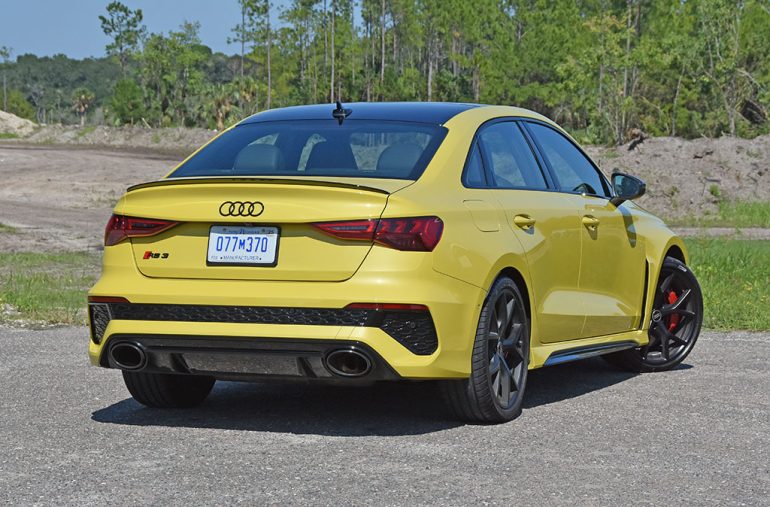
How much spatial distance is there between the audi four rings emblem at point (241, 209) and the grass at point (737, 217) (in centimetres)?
2983

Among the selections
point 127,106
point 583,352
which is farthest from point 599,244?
point 127,106

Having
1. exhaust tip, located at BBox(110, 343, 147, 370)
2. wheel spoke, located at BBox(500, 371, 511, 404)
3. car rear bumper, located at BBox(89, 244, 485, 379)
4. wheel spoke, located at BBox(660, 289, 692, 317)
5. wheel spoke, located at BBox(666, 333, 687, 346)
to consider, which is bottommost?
wheel spoke, located at BBox(666, 333, 687, 346)

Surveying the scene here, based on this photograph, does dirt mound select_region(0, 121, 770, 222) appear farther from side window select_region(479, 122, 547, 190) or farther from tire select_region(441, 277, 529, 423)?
tire select_region(441, 277, 529, 423)

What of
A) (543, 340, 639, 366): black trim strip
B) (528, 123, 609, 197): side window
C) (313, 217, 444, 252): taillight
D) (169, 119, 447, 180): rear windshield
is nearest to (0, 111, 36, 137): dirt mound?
(528, 123, 609, 197): side window

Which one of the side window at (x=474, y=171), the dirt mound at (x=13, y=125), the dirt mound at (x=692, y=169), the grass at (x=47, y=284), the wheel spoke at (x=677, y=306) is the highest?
the side window at (x=474, y=171)

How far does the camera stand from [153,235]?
625 centimetres

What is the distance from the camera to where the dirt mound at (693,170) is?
127ft

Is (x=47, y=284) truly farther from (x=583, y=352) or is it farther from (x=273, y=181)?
(x=273, y=181)

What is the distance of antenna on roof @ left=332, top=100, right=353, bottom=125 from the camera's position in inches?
277

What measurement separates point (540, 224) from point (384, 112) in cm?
103

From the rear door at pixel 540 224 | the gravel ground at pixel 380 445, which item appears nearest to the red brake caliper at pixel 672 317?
the gravel ground at pixel 380 445

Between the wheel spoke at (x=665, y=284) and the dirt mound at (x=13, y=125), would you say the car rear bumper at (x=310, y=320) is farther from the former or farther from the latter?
the dirt mound at (x=13, y=125)

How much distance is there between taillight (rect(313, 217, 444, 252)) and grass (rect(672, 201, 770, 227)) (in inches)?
1170

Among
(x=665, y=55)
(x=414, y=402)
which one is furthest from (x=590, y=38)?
(x=414, y=402)
